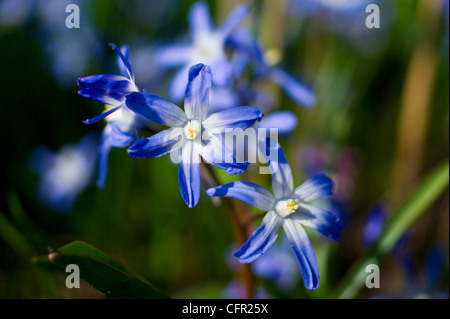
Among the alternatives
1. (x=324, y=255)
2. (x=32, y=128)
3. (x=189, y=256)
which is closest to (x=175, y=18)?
(x=32, y=128)

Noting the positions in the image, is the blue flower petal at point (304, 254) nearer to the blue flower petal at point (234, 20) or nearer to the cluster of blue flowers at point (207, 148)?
the cluster of blue flowers at point (207, 148)

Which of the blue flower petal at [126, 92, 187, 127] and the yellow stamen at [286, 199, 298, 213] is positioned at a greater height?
the blue flower petal at [126, 92, 187, 127]

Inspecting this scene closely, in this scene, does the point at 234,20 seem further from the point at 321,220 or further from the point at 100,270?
the point at 100,270

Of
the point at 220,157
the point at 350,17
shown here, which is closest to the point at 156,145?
the point at 220,157

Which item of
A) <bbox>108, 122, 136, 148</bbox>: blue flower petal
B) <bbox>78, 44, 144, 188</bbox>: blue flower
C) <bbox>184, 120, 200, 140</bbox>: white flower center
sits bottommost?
<bbox>108, 122, 136, 148</bbox>: blue flower petal

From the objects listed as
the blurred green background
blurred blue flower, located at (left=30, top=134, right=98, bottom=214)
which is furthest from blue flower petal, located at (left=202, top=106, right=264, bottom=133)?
blurred blue flower, located at (left=30, top=134, right=98, bottom=214)

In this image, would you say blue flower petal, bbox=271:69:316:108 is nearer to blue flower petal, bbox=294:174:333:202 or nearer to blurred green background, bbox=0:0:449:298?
blurred green background, bbox=0:0:449:298

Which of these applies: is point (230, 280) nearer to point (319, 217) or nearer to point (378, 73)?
point (319, 217)
